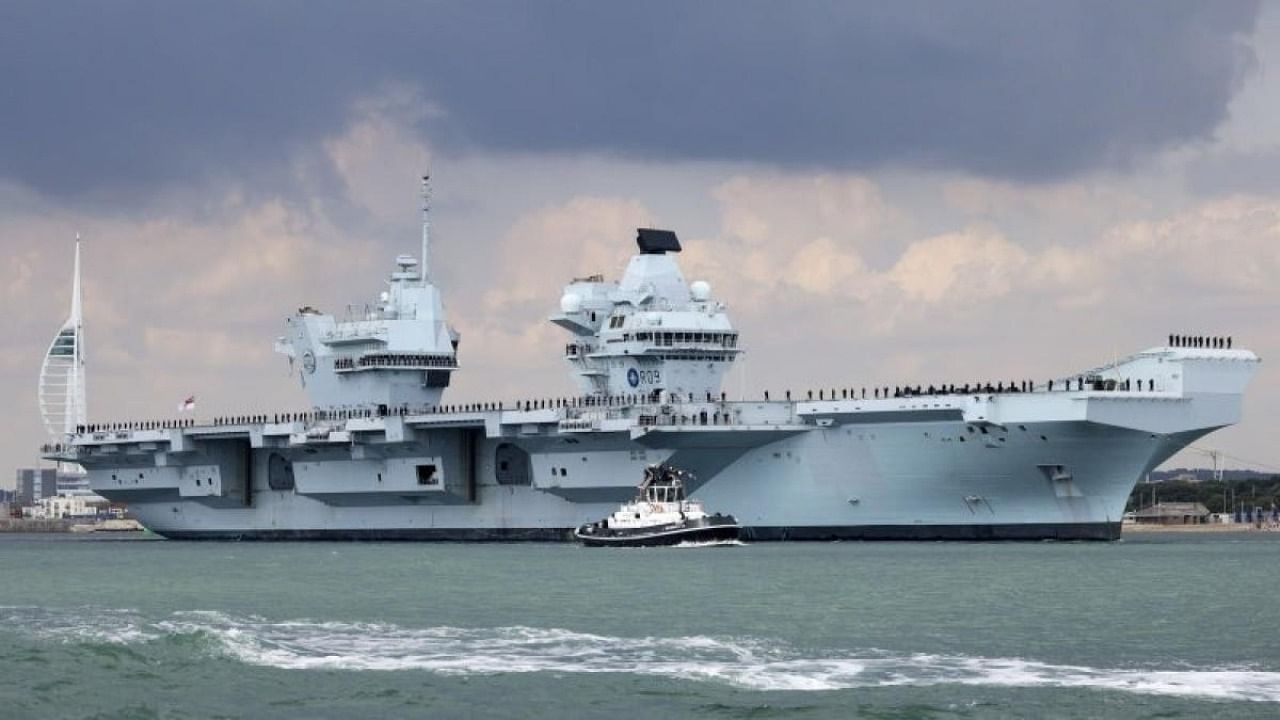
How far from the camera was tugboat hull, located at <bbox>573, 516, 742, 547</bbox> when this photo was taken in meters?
58.8

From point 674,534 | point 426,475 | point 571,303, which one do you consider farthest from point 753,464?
point 426,475

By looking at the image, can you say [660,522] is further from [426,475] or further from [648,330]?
[426,475]

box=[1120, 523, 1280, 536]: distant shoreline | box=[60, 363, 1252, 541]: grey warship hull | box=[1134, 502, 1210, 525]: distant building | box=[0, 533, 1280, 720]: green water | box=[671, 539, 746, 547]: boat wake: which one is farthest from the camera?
box=[1134, 502, 1210, 525]: distant building

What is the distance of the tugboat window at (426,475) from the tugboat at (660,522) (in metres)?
9.41

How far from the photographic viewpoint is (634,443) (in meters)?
62.1

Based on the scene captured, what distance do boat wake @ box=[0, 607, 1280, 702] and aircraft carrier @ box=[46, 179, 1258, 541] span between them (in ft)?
85.4

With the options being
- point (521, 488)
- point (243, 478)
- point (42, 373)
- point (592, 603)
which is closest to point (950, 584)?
point (592, 603)

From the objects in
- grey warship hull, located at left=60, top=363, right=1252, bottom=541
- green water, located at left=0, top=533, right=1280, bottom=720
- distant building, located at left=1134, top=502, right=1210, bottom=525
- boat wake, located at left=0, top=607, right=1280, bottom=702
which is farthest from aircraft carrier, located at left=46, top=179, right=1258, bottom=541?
distant building, located at left=1134, top=502, right=1210, bottom=525

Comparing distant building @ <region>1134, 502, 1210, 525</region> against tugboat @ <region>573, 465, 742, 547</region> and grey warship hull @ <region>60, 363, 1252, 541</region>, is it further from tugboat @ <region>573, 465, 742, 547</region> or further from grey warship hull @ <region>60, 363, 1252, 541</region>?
tugboat @ <region>573, 465, 742, 547</region>


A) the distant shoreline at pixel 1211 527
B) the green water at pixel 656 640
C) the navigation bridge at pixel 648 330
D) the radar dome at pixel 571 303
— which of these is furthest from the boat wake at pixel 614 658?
the distant shoreline at pixel 1211 527

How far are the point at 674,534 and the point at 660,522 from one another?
0.47 metres

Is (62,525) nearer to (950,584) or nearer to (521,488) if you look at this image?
(521,488)

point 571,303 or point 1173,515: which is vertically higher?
point 571,303

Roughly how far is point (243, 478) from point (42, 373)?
10.9 m
